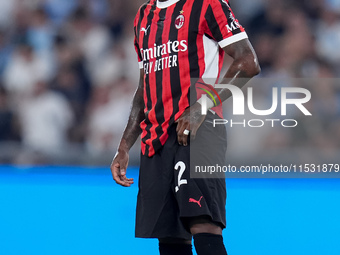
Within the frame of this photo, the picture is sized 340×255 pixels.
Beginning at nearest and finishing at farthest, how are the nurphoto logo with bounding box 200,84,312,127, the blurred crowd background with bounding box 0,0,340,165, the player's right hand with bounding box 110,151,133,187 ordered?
1. the player's right hand with bounding box 110,151,133,187
2. the nurphoto logo with bounding box 200,84,312,127
3. the blurred crowd background with bounding box 0,0,340,165

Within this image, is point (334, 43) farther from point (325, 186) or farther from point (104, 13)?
point (104, 13)

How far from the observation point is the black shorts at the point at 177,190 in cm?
224

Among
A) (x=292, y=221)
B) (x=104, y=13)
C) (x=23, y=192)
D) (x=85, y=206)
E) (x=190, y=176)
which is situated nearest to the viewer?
(x=190, y=176)

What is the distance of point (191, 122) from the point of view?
7.52ft

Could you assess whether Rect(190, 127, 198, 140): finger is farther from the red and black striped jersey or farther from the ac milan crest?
the ac milan crest

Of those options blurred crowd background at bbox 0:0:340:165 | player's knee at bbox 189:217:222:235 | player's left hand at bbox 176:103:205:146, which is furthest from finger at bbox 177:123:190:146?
blurred crowd background at bbox 0:0:340:165

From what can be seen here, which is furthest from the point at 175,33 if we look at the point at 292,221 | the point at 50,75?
the point at 50,75

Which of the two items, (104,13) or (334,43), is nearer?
(334,43)

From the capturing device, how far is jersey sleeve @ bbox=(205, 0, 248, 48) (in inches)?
90.6

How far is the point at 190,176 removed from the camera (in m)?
2.24

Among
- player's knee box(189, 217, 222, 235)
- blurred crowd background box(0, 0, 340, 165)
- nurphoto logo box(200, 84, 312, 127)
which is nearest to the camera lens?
player's knee box(189, 217, 222, 235)

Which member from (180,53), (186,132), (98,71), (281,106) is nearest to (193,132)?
(186,132)

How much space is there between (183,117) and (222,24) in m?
0.39

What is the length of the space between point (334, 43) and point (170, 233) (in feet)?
13.8
